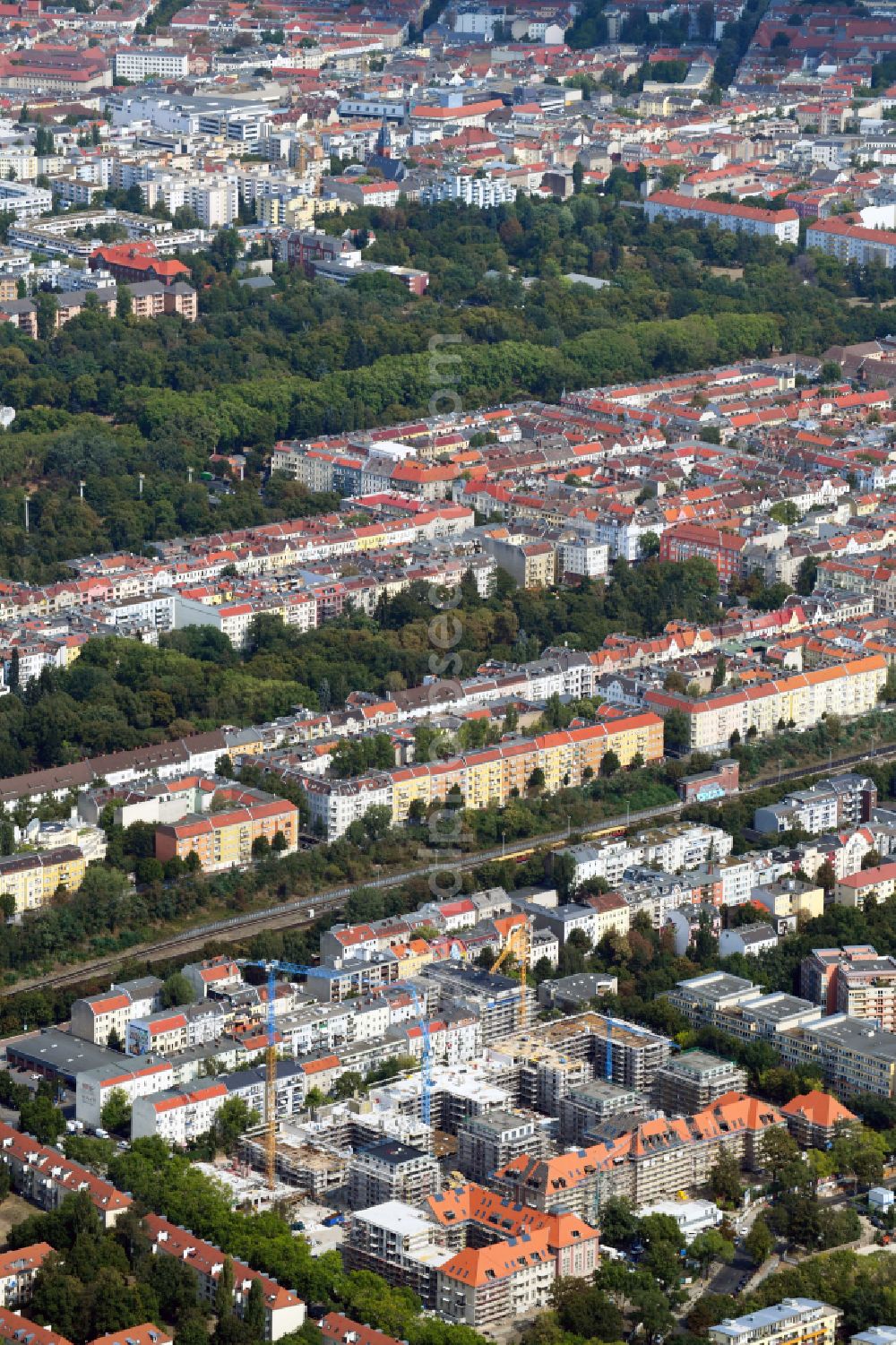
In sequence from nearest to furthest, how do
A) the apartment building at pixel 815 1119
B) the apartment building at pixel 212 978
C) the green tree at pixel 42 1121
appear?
the green tree at pixel 42 1121 < the apartment building at pixel 815 1119 < the apartment building at pixel 212 978

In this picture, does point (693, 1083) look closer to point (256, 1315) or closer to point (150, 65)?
point (256, 1315)

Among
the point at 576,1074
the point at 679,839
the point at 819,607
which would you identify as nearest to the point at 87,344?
the point at 819,607

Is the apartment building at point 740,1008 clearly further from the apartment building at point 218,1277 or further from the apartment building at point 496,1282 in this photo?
the apartment building at point 218,1277

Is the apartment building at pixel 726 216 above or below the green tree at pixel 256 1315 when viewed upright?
above

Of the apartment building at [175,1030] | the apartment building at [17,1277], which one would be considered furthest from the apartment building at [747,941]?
the apartment building at [17,1277]

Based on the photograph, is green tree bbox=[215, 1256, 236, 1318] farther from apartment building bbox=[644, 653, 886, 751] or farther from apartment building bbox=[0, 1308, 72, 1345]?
apartment building bbox=[644, 653, 886, 751]

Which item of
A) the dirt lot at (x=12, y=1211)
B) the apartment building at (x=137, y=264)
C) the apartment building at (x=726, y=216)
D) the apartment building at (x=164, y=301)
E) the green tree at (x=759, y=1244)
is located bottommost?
the green tree at (x=759, y=1244)
